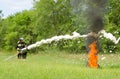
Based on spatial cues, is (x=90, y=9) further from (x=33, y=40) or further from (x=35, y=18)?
(x=33, y=40)

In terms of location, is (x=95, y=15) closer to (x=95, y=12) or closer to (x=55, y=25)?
(x=95, y=12)

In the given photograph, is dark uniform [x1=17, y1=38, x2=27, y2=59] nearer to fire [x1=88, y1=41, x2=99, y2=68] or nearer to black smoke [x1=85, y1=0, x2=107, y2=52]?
fire [x1=88, y1=41, x2=99, y2=68]

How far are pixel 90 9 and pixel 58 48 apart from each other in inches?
1603

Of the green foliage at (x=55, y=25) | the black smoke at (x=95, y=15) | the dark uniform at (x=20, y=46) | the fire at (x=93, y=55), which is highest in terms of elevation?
the green foliage at (x=55, y=25)

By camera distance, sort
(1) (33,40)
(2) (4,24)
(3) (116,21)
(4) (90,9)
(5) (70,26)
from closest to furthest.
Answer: (4) (90,9) → (3) (116,21) → (5) (70,26) → (1) (33,40) → (2) (4,24)

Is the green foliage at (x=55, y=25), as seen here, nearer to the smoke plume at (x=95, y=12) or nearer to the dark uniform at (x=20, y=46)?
the dark uniform at (x=20, y=46)

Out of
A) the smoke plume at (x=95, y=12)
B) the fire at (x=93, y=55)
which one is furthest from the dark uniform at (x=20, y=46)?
the smoke plume at (x=95, y=12)

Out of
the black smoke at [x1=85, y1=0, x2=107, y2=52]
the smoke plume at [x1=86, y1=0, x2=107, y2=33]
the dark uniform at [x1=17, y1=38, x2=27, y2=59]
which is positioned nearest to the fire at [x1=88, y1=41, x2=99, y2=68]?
the black smoke at [x1=85, y1=0, x2=107, y2=52]

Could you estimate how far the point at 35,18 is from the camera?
6956 cm

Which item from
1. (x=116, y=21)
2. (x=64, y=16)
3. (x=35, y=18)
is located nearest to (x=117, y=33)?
(x=116, y=21)

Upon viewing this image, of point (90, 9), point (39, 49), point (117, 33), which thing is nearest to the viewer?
point (90, 9)

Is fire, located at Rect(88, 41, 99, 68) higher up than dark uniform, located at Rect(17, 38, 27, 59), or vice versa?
dark uniform, located at Rect(17, 38, 27, 59)

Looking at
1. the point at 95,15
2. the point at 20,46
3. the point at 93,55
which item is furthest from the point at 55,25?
the point at 95,15

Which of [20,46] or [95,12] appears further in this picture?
[20,46]
